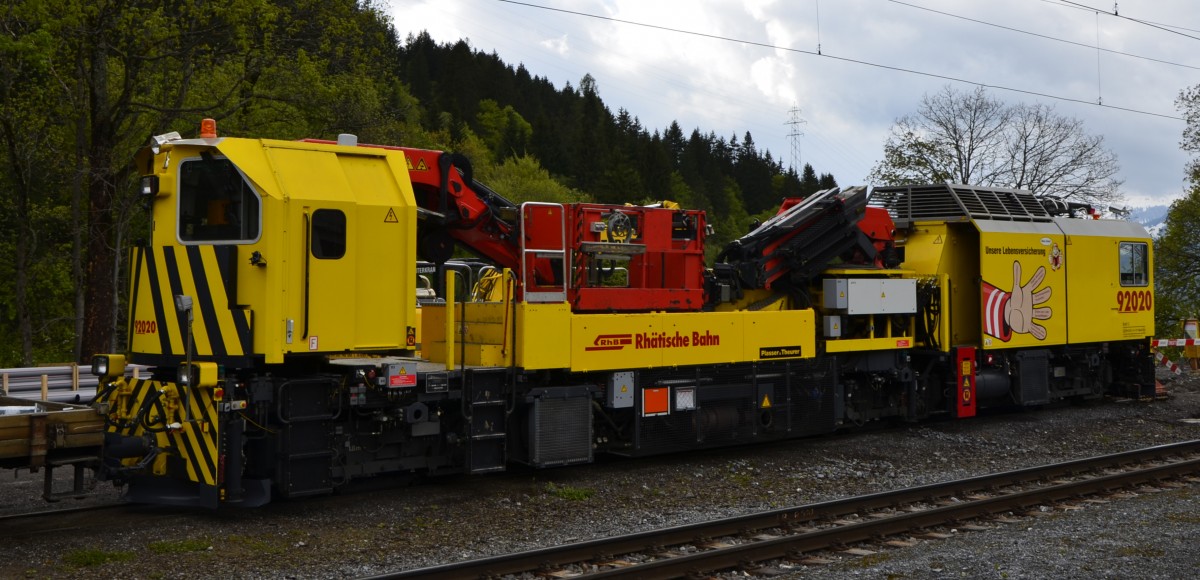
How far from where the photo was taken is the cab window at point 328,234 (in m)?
8.76

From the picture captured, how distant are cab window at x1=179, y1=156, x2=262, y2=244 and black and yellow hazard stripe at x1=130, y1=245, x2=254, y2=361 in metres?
0.14

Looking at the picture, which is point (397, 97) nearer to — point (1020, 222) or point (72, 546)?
point (1020, 222)

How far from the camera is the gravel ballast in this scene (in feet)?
24.3

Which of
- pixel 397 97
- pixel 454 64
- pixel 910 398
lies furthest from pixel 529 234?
pixel 454 64

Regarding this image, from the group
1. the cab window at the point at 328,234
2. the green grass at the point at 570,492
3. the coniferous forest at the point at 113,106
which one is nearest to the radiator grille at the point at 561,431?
the green grass at the point at 570,492

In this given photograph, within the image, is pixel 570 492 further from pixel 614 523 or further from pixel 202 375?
pixel 202 375

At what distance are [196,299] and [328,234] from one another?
1315 millimetres

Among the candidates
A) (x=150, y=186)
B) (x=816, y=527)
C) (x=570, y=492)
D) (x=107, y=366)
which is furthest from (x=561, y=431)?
(x=150, y=186)

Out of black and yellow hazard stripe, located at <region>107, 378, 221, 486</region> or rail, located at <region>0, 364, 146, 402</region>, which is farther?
rail, located at <region>0, 364, 146, 402</region>

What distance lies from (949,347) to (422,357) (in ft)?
25.4

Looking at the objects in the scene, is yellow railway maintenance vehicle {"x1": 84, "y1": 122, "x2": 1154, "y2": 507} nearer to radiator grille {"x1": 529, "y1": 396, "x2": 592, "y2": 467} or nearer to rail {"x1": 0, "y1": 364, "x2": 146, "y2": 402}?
radiator grille {"x1": 529, "y1": 396, "x2": 592, "y2": 467}

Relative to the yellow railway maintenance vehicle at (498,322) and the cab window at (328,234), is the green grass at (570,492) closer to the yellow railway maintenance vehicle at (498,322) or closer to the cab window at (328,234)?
the yellow railway maintenance vehicle at (498,322)

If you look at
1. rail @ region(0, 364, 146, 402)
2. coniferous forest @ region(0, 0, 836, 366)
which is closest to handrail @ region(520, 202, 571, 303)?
rail @ region(0, 364, 146, 402)

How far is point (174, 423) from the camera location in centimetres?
845
